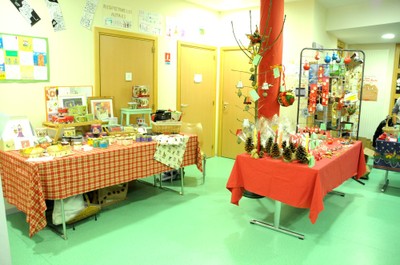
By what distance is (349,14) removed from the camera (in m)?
4.90

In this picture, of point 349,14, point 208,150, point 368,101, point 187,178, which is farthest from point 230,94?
point 368,101

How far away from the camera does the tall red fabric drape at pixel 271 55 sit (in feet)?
11.8

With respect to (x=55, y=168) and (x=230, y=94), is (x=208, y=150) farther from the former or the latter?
(x=55, y=168)

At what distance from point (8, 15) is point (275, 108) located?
2939 millimetres

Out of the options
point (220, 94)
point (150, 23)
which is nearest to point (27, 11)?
point (150, 23)

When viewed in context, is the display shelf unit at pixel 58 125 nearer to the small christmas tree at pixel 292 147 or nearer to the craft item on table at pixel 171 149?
the craft item on table at pixel 171 149

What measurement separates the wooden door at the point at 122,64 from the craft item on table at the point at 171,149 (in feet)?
3.08

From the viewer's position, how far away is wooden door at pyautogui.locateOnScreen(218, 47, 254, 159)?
5449mm

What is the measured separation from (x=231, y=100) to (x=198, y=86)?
0.68m

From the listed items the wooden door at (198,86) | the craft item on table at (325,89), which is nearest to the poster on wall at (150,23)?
the wooden door at (198,86)

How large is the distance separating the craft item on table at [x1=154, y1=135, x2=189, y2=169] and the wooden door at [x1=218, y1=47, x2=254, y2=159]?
192 centimetres

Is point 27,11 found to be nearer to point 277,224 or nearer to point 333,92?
point 277,224

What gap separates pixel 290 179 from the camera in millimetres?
2699

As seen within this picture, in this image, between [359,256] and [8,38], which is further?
[8,38]
